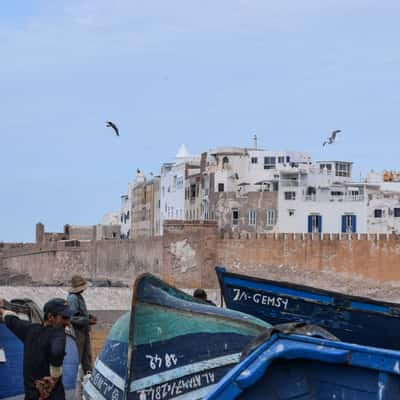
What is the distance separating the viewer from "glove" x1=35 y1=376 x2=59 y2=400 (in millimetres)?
7426

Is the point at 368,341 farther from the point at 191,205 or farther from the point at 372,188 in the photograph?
the point at 191,205

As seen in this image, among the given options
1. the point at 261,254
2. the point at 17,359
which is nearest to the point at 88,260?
the point at 261,254

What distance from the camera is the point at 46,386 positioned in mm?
7430

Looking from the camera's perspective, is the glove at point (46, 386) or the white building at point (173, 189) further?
the white building at point (173, 189)

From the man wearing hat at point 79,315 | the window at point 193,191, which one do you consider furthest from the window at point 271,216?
the man wearing hat at point 79,315

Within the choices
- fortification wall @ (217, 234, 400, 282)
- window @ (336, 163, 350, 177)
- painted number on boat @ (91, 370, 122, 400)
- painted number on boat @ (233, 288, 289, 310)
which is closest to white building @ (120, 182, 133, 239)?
window @ (336, 163, 350, 177)

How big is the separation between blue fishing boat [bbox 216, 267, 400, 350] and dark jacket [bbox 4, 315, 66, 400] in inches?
196

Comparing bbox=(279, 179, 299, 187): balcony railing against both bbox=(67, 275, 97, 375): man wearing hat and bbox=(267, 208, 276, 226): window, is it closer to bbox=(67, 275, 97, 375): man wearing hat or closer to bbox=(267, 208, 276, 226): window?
bbox=(267, 208, 276, 226): window

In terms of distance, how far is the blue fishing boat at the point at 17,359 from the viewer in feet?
33.3

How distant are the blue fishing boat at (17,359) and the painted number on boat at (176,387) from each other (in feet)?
7.51

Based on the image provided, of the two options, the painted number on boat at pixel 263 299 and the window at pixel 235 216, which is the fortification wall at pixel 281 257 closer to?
the window at pixel 235 216

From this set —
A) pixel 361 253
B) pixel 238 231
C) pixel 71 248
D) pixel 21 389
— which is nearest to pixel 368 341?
pixel 21 389

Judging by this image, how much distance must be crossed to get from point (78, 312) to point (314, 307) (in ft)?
10.5

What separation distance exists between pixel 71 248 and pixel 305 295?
55.1 metres
